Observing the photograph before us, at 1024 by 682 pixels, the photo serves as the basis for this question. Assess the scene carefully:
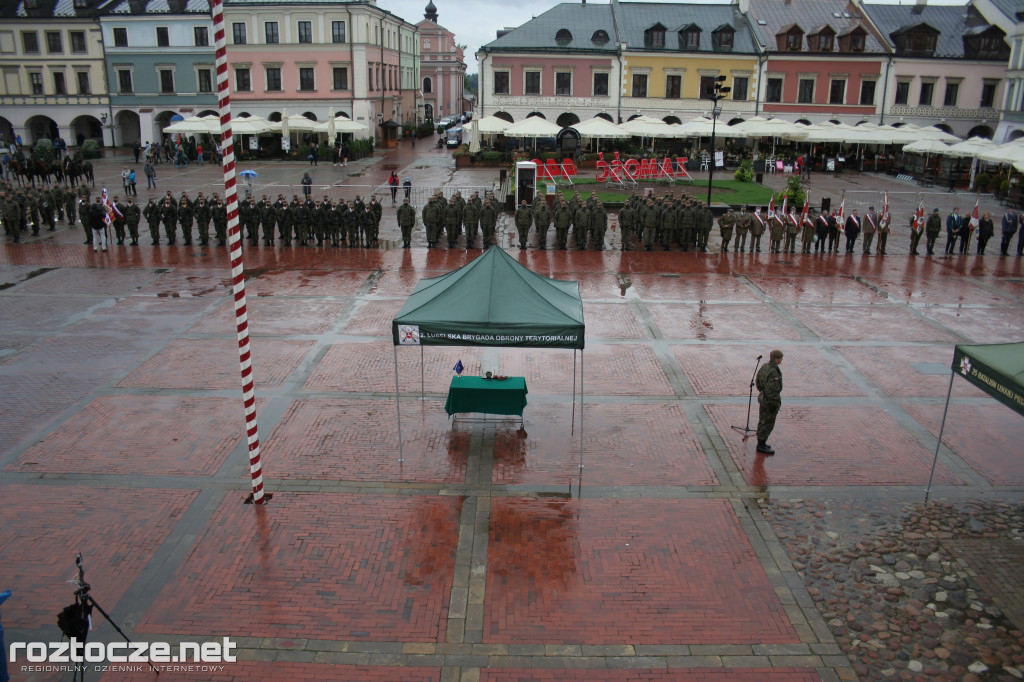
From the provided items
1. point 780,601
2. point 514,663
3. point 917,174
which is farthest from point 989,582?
point 917,174

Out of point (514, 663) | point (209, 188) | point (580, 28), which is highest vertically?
point (580, 28)

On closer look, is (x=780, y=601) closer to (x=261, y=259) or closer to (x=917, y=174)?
(x=261, y=259)

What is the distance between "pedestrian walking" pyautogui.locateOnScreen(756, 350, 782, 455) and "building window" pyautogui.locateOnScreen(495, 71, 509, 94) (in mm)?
44633

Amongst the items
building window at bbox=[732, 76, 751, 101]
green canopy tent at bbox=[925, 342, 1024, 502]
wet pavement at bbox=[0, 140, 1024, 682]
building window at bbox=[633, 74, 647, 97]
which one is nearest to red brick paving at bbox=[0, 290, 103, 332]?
wet pavement at bbox=[0, 140, 1024, 682]

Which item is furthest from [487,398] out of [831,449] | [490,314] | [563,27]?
[563,27]

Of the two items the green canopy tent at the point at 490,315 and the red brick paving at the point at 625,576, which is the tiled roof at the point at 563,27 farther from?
the red brick paving at the point at 625,576

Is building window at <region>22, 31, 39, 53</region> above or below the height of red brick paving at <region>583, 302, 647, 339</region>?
above

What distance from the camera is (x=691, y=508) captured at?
396 inches

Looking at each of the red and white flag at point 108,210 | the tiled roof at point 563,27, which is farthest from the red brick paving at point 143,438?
the tiled roof at point 563,27

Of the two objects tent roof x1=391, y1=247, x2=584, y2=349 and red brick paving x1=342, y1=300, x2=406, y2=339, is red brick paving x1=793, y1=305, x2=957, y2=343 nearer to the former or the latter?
tent roof x1=391, y1=247, x2=584, y2=349

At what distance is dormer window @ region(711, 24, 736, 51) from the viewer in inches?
2041

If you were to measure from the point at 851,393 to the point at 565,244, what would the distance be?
12.9 m

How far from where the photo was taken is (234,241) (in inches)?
380

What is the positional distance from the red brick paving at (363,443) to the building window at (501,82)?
4310cm
